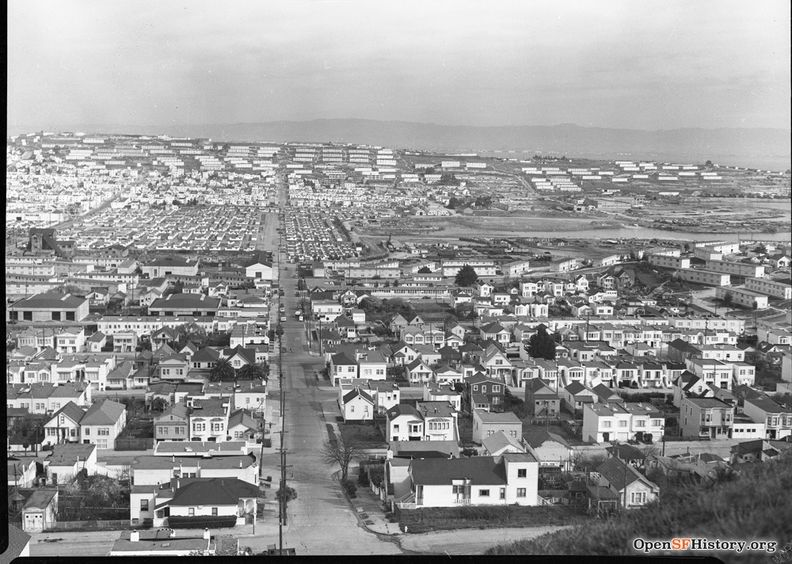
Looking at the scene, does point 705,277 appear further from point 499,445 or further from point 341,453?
point 341,453

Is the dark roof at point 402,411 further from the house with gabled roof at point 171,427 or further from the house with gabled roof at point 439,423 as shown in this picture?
the house with gabled roof at point 171,427

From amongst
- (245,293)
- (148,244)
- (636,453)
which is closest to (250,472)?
(636,453)

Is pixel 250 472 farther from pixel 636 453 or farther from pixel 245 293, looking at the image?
pixel 245 293

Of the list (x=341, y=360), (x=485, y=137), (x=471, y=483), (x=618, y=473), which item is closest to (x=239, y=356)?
(x=341, y=360)

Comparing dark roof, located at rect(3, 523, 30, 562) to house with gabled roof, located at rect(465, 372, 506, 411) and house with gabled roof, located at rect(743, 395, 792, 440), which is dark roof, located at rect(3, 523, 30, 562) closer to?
house with gabled roof, located at rect(465, 372, 506, 411)

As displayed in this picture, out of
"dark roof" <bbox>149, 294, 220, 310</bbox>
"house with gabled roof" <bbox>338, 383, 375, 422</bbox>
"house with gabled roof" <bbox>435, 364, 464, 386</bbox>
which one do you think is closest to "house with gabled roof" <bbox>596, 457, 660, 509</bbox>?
"house with gabled roof" <bbox>338, 383, 375, 422</bbox>

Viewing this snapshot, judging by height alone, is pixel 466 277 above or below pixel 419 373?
above
